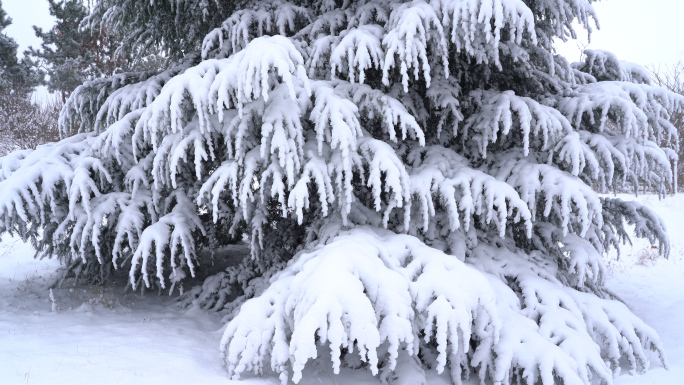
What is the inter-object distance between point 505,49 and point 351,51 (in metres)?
1.63

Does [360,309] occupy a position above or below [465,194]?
below

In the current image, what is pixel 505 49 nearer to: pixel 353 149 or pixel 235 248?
pixel 353 149

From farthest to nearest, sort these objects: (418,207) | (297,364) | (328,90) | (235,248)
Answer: (235,248) < (418,207) < (328,90) < (297,364)

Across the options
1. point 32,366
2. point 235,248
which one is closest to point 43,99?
point 235,248

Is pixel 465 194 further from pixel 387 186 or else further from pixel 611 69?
pixel 611 69

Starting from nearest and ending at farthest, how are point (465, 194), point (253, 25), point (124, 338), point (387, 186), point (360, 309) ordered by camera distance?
point (360, 309), point (387, 186), point (465, 194), point (124, 338), point (253, 25)

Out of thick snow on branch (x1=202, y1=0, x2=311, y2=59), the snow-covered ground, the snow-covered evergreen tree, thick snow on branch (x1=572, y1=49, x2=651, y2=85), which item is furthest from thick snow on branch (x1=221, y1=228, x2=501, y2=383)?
thick snow on branch (x1=572, y1=49, x2=651, y2=85)

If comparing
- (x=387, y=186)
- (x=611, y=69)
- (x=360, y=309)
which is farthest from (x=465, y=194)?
(x=611, y=69)

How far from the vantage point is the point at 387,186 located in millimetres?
3662

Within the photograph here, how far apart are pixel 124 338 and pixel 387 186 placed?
2.84 meters

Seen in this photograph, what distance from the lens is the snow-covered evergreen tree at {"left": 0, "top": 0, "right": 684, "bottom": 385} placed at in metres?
3.16

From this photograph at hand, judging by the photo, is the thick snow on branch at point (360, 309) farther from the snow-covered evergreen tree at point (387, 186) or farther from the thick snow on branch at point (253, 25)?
the thick snow on branch at point (253, 25)

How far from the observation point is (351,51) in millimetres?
3932

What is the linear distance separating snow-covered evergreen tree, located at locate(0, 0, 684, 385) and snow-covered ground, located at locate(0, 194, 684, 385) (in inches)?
10.2
